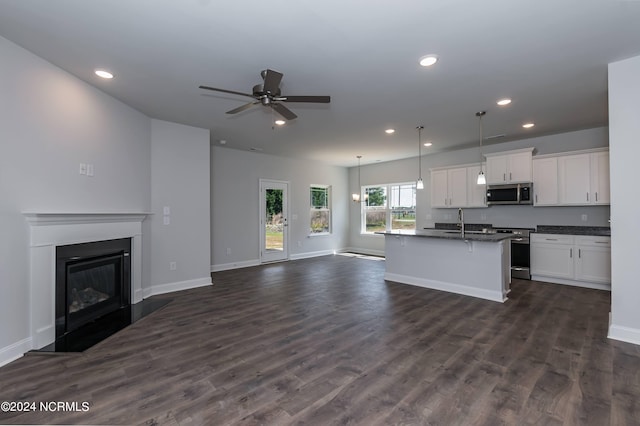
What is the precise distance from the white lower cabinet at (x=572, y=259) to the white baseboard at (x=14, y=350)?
7.18 meters

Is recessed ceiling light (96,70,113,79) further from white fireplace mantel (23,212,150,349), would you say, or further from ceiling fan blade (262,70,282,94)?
ceiling fan blade (262,70,282,94)

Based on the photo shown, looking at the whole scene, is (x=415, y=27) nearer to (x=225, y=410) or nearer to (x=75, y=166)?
(x=225, y=410)

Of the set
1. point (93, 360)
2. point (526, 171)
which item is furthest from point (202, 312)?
point (526, 171)

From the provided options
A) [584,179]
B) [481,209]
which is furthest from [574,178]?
[481,209]

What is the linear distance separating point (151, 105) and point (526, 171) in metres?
6.36

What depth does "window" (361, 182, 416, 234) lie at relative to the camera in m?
8.17

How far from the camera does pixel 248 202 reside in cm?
715

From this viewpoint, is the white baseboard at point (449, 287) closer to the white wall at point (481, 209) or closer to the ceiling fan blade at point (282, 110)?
the white wall at point (481, 209)

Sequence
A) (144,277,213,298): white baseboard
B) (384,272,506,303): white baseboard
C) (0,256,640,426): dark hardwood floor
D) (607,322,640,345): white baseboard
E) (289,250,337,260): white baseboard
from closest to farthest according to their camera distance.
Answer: (0,256,640,426): dark hardwood floor
(607,322,640,345): white baseboard
(384,272,506,303): white baseboard
(144,277,213,298): white baseboard
(289,250,337,260): white baseboard

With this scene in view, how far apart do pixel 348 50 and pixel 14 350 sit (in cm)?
400

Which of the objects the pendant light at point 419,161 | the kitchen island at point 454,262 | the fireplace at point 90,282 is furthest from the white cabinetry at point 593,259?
the fireplace at point 90,282

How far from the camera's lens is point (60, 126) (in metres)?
3.11

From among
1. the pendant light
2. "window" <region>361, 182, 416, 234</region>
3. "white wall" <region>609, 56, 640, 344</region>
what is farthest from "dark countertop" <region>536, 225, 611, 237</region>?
"window" <region>361, 182, 416, 234</region>

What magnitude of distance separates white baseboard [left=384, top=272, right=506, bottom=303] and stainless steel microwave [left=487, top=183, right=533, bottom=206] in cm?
219
